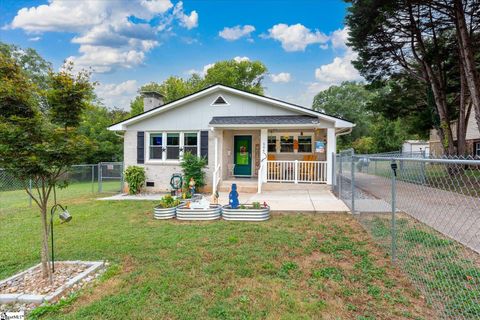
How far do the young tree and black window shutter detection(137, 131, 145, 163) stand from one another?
8.26 meters

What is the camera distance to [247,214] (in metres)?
6.57

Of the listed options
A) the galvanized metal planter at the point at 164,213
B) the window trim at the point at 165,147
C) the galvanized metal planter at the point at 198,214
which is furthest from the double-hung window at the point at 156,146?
the galvanized metal planter at the point at 198,214

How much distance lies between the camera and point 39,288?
330cm

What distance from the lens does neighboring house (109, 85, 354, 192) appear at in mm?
10812

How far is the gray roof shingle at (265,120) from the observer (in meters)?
10.5

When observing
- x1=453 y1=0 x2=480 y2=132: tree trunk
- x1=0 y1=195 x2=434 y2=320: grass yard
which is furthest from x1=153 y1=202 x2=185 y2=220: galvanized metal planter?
x1=453 y1=0 x2=480 y2=132: tree trunk

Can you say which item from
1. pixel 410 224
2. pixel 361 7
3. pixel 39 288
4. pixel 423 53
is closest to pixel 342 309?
pixel 410 224

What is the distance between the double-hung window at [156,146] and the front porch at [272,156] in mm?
2464

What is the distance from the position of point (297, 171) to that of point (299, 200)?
2.53m

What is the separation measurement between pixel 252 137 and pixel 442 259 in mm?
9651

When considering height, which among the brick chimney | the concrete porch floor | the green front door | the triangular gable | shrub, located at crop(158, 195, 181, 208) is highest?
the brick chimney

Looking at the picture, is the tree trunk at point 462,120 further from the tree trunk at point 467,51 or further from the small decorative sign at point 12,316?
the small decorative sign at point 12,316

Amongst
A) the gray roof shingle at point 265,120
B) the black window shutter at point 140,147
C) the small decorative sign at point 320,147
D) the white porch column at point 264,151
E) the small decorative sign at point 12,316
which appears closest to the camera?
the small decorative sign at point 12,316

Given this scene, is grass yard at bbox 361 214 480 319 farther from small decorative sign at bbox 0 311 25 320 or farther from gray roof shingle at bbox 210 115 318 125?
gray roof shingle at bbox 210 115 318 125
